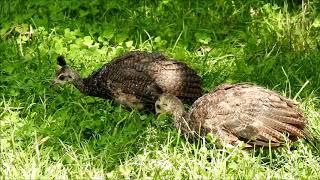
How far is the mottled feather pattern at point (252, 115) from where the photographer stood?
18.3ft

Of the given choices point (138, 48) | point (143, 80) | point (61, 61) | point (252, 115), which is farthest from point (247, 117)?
point (138, 48)

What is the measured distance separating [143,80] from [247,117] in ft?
3.95

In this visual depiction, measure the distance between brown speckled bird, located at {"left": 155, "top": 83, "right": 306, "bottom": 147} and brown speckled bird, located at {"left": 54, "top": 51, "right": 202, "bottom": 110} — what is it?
1.89 feet

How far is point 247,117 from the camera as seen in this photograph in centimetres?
564

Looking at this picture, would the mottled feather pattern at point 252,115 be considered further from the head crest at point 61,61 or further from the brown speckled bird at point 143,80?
the head crest at point 61,61

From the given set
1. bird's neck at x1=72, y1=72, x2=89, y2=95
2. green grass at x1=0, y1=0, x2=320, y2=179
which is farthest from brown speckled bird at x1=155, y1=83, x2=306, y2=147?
bird's neck at x1=72, y1=72, x2=89, y2=95

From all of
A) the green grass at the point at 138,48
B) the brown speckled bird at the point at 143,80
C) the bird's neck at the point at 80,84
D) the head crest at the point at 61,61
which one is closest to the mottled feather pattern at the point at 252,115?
the green grass at the point at 138,48

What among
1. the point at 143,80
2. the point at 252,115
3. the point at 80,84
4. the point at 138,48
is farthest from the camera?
the point at 138,48

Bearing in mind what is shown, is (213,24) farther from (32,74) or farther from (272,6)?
(32,74)

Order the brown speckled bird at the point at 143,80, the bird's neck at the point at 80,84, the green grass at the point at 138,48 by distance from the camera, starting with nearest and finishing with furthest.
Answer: the green grass at the point at 138,48 → the brown speckled bird at the point at 143,80 → the bird's neck at the point at 80,84

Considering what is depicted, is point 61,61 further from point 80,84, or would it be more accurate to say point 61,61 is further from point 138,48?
point 138,48

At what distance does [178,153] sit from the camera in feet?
18.3

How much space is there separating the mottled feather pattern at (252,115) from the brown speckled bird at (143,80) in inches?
25.4

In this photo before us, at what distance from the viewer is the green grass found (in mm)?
5340
